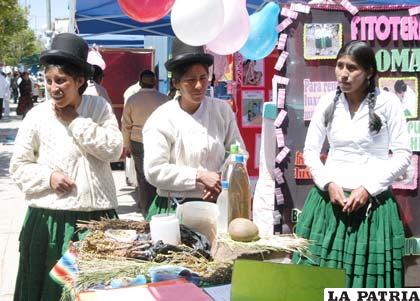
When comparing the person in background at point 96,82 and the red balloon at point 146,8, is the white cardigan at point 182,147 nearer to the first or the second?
the red balloon at point 146,8

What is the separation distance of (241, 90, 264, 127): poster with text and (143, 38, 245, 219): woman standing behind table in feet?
11.2

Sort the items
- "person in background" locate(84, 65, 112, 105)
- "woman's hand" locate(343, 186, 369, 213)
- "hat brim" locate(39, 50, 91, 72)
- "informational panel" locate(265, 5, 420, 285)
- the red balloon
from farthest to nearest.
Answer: "person in background" locate(84, 65, 112, 105), "informational panel" locate(265, 5, 420, 285), the red balloon, "woman's hand" locate(343, 186, 369, 213), "hat brim" locate(39, 50, 91, 72)

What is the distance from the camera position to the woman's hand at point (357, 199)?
3.19 metres

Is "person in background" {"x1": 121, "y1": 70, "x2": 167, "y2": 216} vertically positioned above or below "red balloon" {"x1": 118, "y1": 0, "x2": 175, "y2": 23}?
below

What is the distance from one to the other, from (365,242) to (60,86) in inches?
69.0

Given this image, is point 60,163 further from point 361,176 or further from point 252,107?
point 252,107

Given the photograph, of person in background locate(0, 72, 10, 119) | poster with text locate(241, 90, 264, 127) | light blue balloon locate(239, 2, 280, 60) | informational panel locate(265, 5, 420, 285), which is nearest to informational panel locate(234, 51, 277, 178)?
poster with text locate(241, 90, 264, 127)

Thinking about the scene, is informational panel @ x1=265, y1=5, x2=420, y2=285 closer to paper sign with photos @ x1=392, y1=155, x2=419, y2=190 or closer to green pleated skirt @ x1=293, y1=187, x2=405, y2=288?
paper sign with photos @ x1=392, y1=155, x2=419, y2=190

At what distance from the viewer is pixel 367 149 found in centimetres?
323

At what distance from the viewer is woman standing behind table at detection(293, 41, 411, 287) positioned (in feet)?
10.6

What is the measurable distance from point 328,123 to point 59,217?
1505 mm

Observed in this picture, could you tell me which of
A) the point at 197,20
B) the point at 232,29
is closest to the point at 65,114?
the point at 197,20

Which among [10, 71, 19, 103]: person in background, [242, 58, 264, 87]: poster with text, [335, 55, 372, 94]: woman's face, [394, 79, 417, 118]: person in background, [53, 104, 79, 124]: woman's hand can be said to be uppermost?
[10, 71, 19, 103]: person in background

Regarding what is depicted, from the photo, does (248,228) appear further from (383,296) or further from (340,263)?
(340,263)
